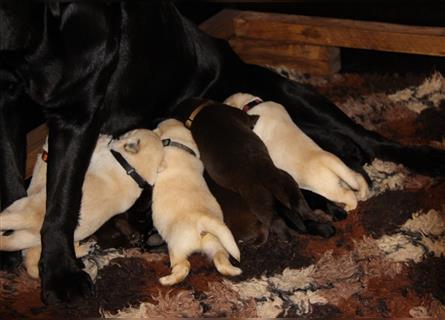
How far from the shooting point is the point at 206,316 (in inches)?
86.0

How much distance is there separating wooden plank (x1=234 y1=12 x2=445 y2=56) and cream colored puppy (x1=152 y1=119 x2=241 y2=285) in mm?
1429

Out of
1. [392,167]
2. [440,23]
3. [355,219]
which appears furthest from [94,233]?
[440,23]

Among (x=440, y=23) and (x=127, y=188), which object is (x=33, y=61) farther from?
(x=440, y=23)

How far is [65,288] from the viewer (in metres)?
2.26

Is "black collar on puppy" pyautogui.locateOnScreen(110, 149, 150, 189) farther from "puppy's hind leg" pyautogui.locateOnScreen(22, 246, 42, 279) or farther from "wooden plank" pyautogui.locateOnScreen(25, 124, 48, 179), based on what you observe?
"wooden plank" pyautogui.locateOnScreen(25, 124, 48, 179)

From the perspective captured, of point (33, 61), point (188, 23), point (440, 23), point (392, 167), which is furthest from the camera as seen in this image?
point (440, 23)

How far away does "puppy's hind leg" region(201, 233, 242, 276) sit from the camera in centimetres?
221

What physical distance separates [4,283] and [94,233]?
1.07 ft

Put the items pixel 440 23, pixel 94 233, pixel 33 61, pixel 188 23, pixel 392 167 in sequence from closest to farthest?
1. pixel 33 61
2. pixel 94 233
3. pixel 392 167
4. pixel 188 23
5. pixel 440 23

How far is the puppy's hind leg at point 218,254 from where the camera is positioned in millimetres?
2209

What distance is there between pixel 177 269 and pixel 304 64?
1891mm

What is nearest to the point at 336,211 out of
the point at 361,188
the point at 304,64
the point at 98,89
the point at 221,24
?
the point at 361,188

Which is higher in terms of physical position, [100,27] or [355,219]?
[100,27]

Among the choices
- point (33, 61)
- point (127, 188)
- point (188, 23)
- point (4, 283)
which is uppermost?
point (33, 61)
